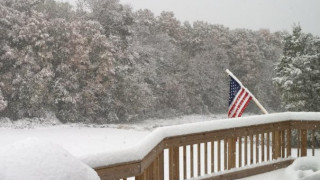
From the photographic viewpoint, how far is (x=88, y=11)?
30.6 meters

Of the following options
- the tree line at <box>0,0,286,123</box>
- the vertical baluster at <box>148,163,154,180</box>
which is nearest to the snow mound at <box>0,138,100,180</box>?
the vertical baluster at <box>148,163,154,180</box>

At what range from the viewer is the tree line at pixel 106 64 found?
2577cm

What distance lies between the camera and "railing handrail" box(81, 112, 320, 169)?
3541 millimetres

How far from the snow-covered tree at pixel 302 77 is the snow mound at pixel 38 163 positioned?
18445 millimetres

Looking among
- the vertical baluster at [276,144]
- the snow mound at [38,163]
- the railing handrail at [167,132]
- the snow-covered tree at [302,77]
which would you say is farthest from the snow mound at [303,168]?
the snow-covered tree at [302,77]

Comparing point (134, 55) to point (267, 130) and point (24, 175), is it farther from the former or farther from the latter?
point (24, 175)

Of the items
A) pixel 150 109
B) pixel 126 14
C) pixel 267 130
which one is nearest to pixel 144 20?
pixel 126 14

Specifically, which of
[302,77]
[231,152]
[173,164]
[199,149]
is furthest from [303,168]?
[302,77]

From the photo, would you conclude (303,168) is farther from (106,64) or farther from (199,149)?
(106,64)

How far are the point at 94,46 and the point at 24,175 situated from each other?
2618 centimetres

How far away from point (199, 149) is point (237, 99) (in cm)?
258

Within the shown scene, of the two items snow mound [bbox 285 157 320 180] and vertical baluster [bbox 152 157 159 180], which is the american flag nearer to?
snow mound [bbox 285 157 320 180]

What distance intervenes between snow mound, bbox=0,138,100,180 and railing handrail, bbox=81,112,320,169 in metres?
1.12

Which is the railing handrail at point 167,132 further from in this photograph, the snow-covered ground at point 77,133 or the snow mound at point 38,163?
the snow-covered ground at point 77,133
